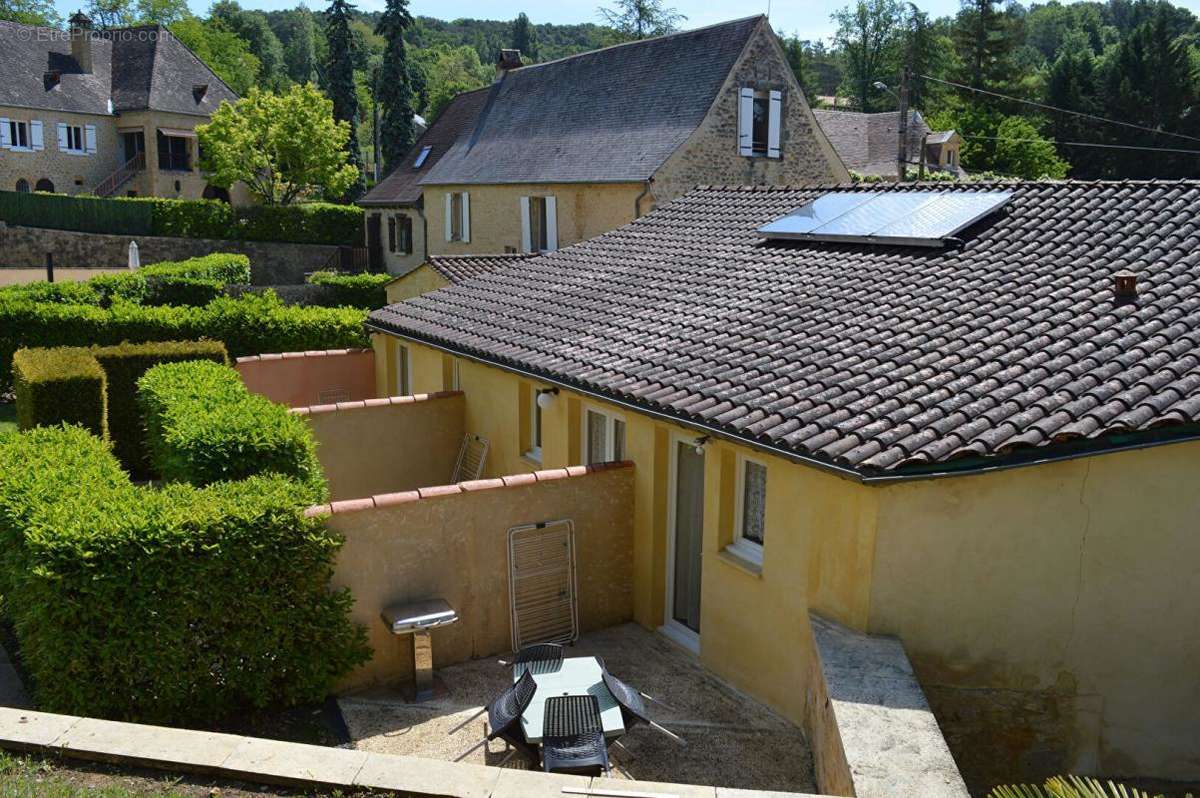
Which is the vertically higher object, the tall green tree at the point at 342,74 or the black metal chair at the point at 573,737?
the tall green tree at the point at 342,74

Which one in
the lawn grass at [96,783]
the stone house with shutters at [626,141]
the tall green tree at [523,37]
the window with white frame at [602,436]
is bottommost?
the lawn grass at [96,783]

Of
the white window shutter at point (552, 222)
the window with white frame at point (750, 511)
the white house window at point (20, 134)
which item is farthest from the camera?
the white house window at point (20, 134)

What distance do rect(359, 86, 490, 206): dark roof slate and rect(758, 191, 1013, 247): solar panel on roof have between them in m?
29.2

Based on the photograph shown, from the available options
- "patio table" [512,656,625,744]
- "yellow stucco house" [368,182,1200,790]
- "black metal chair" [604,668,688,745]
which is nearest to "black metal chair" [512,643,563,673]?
"patio table" [512,656,625,744]

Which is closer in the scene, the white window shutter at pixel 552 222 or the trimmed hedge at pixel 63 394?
the trimmed hedge at pixel 63 394

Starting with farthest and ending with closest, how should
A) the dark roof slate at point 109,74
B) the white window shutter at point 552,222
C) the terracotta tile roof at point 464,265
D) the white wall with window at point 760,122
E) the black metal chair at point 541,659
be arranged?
the dark roof slate at point 109,74 < the white window shutter at point 552,222 < the white wall with window at point 760,122 < the terracotta tile roof at point 464,265 < the black metal chair at point 541,659

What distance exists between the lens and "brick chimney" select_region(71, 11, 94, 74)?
182 feet

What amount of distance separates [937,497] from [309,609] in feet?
17.3

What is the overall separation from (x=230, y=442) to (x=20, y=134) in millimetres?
53242

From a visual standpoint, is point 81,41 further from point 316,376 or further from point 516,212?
point 316,376

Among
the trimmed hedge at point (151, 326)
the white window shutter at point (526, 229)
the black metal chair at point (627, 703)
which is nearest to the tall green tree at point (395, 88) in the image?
the white window shutter at point (526, 229)

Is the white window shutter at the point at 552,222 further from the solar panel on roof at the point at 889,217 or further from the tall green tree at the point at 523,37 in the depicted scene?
the tall green tree at the point at 523,37

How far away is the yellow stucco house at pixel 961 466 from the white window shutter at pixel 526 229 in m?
21.6

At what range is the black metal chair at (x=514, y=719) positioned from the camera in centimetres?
722
